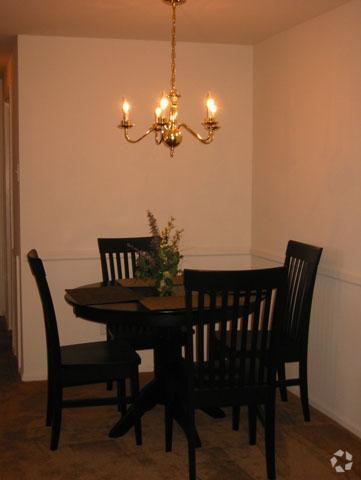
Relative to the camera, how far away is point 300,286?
3.87 m

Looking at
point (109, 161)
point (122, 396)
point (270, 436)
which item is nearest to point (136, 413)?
point (122, 396)

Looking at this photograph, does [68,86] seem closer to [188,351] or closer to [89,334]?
[89,334]

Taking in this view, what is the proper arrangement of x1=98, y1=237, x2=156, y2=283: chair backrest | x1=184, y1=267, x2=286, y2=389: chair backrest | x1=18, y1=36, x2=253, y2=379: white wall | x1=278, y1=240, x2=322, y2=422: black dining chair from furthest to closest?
x1=18, y1=36, x2=253, y2=379: white wall < x1=98, y1=237, x2=156, y2=283: chair backrest < x1=278, y1=240, x2=322, y2=422: black dining chair < x1=184, y1=267, x2=286, y2=389: chair backrest

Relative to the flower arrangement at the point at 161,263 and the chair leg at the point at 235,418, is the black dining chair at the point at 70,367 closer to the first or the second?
the flower arrangement at the point at 161,263

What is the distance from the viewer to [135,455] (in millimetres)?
3381

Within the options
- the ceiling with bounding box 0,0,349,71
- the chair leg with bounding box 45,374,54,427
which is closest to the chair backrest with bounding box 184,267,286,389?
the chair leg with bounding box 45,374,54,427

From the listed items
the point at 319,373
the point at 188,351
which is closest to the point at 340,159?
the point at 319,373

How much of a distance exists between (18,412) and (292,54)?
2789 mm

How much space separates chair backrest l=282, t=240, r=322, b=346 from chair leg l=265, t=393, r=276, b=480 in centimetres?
74

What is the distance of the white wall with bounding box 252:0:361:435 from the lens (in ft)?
11.9

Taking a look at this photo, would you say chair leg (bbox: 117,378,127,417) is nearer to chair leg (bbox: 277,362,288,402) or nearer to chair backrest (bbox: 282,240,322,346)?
chair leg (bbox: 277,362,288,402)

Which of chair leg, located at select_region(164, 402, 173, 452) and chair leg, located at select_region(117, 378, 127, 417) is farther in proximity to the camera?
chair leg, located at select_region(117, 378, 127, 417)

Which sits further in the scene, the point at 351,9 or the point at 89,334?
the point at 89,334

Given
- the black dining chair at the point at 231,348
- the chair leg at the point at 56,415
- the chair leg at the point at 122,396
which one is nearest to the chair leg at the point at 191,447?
the black dining chair at the point at 231,348
